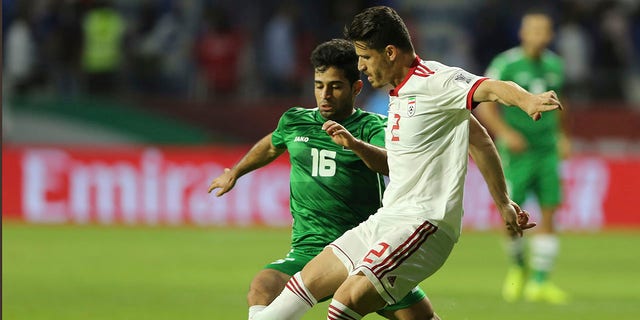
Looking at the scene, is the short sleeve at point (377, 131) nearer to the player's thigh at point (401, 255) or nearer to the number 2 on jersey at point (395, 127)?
the number 2 on jersey at point (395, 127)

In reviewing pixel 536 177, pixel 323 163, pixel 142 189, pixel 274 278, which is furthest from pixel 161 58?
pixel 274 278

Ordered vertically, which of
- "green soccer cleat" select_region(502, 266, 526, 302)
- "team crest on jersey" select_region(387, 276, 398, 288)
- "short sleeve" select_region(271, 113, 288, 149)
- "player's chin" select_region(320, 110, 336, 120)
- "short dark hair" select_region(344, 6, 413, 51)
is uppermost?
"short dark hair" select_region(344, 6, 413, 51)

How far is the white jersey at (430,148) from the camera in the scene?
600 cm

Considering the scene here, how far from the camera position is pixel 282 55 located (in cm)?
2069

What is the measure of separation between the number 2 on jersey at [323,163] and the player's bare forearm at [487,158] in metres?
0.91

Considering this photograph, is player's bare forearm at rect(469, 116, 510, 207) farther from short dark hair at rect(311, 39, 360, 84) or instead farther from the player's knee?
the player's knee

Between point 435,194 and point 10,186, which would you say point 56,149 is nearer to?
point 10,186

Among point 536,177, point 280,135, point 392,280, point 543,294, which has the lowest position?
point 543,294

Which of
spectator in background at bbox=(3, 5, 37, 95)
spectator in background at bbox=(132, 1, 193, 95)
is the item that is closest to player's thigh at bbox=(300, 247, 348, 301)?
spectator in background at bbox=(132, 1, 193, 95)

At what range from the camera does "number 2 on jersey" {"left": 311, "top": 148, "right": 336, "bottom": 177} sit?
22.6 feet

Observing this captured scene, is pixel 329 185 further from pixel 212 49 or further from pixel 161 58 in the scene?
pixel 161 58

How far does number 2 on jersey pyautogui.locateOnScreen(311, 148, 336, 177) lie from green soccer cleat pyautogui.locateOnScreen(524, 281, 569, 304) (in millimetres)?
4750

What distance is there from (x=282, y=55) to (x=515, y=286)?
9765 mm

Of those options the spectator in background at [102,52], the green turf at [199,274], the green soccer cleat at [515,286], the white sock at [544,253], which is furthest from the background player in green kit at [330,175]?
the spectator in background at [102,52]
